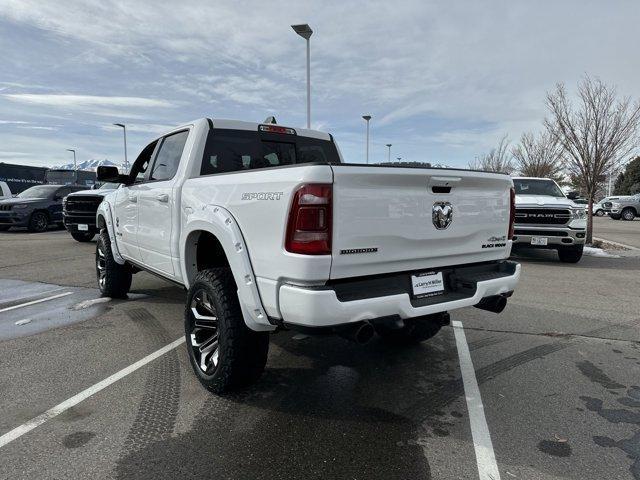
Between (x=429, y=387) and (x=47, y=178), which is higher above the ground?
(x=47, y=178)

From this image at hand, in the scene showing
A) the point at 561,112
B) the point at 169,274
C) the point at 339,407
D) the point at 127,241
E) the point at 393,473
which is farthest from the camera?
the point at 561,112

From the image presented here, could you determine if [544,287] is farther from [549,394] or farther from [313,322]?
[313,322]

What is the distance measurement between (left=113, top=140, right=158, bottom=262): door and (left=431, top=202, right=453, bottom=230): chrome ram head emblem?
3115 mm

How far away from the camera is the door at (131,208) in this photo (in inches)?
198

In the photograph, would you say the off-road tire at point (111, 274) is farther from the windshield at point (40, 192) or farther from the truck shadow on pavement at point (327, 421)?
the windshield at point (40, 192)

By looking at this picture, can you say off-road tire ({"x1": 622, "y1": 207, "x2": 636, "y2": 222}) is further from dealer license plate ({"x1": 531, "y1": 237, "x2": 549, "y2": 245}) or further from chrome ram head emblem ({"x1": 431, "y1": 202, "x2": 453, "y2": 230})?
chrome ram head emblem ({"x1": 431, "y1": 202, "x2": 453, "y2": 230})

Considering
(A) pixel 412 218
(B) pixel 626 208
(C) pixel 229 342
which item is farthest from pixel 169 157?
(B) pixel 626 208

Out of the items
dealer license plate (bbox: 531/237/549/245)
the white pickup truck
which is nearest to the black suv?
the white pickup truck

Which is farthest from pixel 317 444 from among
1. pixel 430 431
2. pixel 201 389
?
pixel 201 389

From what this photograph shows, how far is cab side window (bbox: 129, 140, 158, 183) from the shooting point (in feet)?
16.8

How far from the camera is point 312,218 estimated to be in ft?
8.55

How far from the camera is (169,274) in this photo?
14.2 feet

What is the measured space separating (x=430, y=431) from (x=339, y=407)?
64cm

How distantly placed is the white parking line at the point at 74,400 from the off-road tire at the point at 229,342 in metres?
0.84
